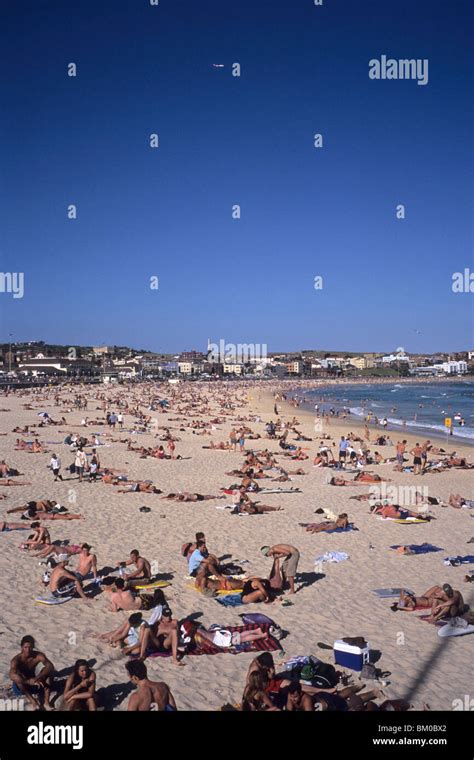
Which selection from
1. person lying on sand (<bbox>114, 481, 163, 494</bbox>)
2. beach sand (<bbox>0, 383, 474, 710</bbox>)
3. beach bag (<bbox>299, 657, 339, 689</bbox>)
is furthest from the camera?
person lying on sand (<bbox>114, 481, 163, 494</bbox>)

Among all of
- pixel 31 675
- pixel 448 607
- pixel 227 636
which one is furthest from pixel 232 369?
pixel 31 675

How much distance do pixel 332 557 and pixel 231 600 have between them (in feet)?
7.49

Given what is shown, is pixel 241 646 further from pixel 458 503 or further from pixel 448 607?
pixel 458 503

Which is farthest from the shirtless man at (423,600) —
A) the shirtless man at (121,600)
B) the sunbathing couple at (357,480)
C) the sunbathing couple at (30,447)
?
the sunbathing couple at (30,447)

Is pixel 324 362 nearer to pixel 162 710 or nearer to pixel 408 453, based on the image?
pixel 408 453

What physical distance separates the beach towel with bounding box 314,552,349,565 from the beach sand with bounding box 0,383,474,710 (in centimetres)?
11

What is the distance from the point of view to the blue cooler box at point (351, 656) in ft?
17.9

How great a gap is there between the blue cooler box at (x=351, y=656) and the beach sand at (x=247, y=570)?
0.58 feet

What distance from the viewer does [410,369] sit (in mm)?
169500

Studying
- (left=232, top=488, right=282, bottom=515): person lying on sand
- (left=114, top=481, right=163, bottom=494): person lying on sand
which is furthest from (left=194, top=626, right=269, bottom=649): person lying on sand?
(left=114, top=481, right=163, bottom=494): person lying on sand

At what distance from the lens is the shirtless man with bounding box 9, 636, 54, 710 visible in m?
4.72

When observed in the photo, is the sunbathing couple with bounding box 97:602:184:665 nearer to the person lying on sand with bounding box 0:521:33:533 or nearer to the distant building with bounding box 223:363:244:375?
the person lying on sand with bounding box 0:521:33:533
